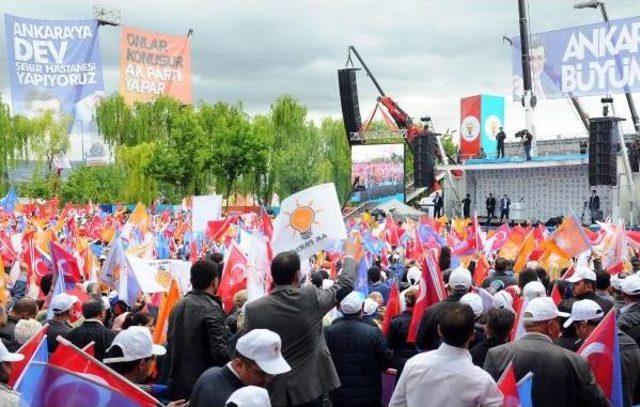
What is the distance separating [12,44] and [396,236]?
1687 inches

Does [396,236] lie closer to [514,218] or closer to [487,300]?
[487,300]

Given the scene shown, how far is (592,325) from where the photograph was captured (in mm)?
5875

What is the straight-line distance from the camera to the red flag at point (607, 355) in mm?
5625

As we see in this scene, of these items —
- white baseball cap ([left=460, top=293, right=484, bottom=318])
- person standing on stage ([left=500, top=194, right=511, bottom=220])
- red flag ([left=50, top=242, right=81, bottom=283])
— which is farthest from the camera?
person standing on stage ([left=500, top=194, right=511, bottom=220])

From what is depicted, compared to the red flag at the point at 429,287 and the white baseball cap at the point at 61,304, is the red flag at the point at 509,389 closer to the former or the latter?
Answer: the red flag at the point at 429,287

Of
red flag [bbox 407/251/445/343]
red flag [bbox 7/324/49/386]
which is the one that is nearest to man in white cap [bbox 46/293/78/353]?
red flag [bbox 7/324/49/386]

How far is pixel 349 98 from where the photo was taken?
5016cm

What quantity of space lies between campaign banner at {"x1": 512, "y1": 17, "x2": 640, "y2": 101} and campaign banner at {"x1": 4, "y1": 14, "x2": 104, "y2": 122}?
1237 inches

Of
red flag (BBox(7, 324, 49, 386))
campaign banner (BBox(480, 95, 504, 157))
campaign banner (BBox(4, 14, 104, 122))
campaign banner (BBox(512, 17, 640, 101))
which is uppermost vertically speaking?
campaign banner (BBox(4, 14, 104, 122))

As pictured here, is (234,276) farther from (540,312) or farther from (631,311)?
(540,312)

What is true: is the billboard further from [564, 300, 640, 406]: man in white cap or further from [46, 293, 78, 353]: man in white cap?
[564, 300, 640, 406]: man in white cap

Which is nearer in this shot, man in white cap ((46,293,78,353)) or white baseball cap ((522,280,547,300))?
white baseball cap ((522,280,547,300))

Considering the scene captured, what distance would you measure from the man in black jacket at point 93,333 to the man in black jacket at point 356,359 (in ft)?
5.56

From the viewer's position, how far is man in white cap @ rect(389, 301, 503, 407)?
4.41 meters
